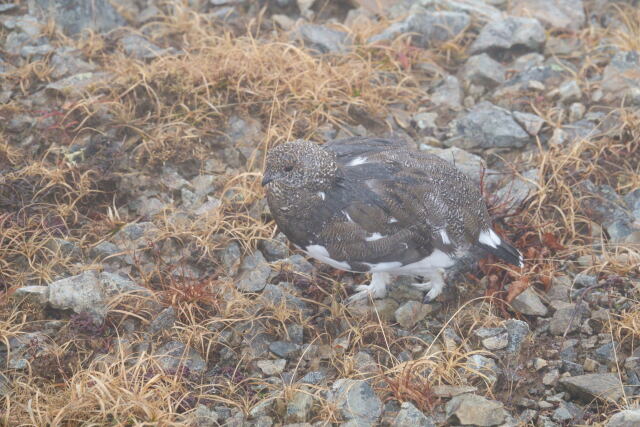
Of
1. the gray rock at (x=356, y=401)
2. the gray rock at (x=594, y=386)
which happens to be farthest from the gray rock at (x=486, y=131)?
the gray rock at (x=356, y=401)

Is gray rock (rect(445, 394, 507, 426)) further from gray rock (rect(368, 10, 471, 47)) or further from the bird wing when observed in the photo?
gray rock (rect(368, 10, 471, 47))

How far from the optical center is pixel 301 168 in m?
3.62

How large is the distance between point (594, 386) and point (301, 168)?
171 centimetres

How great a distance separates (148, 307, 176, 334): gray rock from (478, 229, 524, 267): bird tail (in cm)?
168


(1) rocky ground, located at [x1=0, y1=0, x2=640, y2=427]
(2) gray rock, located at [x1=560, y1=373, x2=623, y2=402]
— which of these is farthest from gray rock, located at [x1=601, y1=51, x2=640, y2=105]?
(2) gray rock, located at [x1=560, y1=373, x2=623, y2=402]

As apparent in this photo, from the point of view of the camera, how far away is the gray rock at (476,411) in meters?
3.22

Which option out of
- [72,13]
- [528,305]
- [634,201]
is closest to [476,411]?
[528,305]

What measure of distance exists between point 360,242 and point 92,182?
1932mm

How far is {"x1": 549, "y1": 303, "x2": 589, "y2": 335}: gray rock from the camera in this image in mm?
3859

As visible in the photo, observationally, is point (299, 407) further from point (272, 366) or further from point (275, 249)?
point (275, 249)

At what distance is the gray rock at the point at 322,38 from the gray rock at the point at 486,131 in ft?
4.00

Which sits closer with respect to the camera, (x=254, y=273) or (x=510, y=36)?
(x=254, y=273)

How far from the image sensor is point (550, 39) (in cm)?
616

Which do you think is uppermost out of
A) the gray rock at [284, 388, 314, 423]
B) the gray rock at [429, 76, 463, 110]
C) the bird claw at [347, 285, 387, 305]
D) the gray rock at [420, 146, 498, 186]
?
the gray rock at [429, 76, 463, 110]
